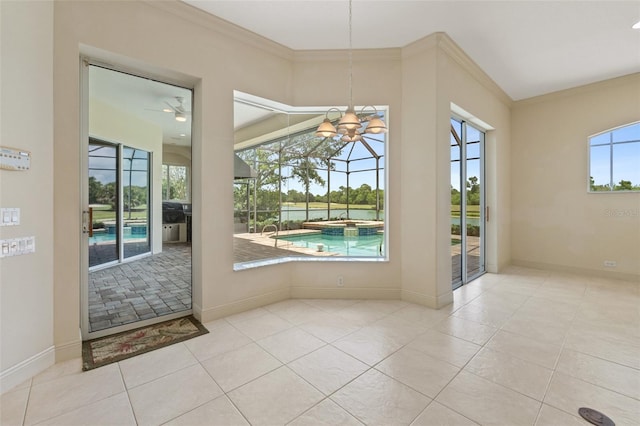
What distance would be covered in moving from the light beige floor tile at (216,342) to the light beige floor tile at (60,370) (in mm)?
809

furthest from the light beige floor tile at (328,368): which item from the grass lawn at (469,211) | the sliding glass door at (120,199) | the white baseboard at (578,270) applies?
the white baseboard at (578,270)

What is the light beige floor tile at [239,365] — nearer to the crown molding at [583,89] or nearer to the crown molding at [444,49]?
the crown molding at [444,49]

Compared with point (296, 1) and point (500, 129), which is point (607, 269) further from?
point (296, 1)

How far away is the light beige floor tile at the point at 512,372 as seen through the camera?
2025mm

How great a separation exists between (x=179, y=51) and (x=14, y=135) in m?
1.63

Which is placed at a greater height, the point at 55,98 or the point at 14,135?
the point at 55,98

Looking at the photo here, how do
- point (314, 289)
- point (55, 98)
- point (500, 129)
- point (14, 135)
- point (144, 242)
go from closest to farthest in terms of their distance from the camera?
point (14, 135) → point (55, 98) → point (314, 289) → point (500, 129) → point (144, 242)

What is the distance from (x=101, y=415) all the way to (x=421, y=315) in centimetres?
305

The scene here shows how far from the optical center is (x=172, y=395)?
76.4 inches

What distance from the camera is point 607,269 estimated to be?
500cm

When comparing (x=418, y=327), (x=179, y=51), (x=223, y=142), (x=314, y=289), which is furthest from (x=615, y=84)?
(x=179, y=51)

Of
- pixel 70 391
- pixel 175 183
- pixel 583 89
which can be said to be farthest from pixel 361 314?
pixel 175 183

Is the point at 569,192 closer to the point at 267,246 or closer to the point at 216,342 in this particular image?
the point at 267,246

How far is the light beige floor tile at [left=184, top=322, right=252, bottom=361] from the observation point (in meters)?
2.50
